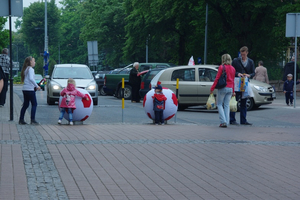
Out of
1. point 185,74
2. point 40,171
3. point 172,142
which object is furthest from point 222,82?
point 40,171

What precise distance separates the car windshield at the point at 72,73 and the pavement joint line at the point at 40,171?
11796 mm

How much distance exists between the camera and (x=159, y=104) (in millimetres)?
13609

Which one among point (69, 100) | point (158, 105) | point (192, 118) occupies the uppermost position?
point (69, 100)

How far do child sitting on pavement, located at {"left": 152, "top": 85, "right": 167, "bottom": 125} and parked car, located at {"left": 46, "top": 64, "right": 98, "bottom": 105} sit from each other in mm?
7370

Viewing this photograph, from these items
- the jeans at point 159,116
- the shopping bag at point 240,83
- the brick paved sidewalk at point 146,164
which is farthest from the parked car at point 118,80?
the brick paved sidewalk at point 146,164

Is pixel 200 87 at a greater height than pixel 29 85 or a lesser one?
lesser

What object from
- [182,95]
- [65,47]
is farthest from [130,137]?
[65,47]

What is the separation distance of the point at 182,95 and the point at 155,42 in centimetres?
2431

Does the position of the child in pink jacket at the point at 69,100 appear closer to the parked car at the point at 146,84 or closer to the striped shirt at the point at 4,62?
the striped shirt at the point at 4,62

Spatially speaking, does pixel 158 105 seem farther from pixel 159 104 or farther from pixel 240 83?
pixel 240 83

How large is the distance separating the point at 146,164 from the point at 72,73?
48.7 ft

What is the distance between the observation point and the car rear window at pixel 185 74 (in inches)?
766

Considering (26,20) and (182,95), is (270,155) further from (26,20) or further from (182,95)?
(26,20)

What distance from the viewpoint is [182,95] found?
63.3ft
